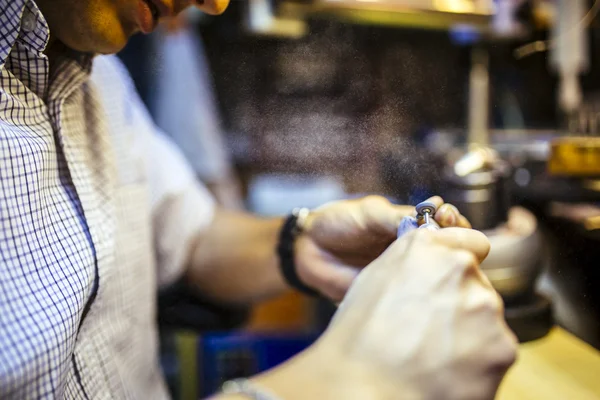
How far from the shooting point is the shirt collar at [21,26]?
20.1 inches

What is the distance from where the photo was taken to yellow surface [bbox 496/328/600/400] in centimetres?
55

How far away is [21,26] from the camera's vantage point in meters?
0.54

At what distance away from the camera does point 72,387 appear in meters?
0.57

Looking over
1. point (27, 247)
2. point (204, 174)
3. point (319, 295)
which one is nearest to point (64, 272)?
point (27, 247)

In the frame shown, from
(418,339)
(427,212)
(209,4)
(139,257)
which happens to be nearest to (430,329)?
(418,339)

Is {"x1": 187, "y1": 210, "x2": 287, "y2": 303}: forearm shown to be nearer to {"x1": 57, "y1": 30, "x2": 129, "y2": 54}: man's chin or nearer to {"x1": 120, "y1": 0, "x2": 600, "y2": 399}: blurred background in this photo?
{"x1": 120, "y1": 0, "x2": 600, "y2": 399}: blurred background

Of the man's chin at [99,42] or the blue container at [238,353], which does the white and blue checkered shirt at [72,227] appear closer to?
the man's chin at [99,42]

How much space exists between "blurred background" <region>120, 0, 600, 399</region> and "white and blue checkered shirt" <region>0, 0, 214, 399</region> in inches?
9.1

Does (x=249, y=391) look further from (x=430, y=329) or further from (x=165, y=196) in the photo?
(x=165, y=196)

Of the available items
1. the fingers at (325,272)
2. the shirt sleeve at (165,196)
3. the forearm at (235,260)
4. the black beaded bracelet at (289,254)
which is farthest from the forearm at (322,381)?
the shirt sleeve at (165,196)

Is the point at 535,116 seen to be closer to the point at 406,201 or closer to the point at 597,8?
the point at 597,8

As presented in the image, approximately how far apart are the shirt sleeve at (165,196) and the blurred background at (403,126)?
10 cm

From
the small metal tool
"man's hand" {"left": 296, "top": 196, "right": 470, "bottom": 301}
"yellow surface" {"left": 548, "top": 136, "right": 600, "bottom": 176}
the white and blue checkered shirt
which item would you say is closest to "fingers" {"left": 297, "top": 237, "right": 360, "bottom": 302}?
"man's hand" {"left": 296, "top": 196, "right": 470, "bottom": 301}

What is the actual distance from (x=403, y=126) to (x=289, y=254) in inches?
11.0
